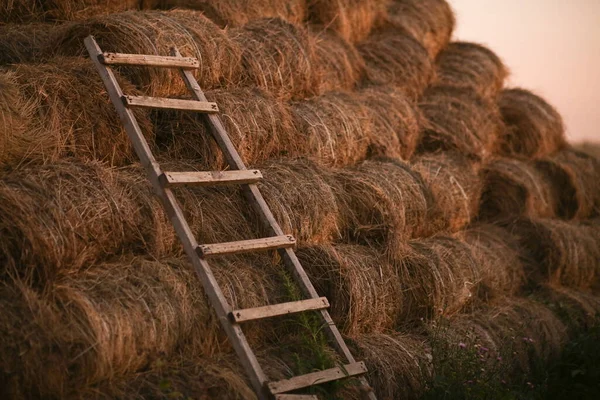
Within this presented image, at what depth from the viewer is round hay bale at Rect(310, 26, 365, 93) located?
858 centimetres

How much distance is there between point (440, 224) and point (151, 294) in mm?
3636

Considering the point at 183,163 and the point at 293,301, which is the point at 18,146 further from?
the point at 293,301

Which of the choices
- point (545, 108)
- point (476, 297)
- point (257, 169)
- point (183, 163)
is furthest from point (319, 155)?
point (545, 108)

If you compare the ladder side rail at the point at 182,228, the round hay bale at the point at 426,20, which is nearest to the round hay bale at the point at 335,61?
the round hay bale at the point at 426,20

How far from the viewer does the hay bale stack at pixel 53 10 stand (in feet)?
24.1

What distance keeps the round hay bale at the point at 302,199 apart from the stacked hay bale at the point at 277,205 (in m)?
0.02

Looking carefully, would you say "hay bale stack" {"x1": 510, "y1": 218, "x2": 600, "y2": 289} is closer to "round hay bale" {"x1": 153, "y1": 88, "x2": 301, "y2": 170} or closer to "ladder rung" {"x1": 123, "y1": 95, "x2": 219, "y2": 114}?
"round hay bale" {"x1": 153, "y1": 88, "x2": 301, "y2": 170}

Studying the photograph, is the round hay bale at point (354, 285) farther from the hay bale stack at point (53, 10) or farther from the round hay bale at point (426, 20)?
the round hay bale at point (426, 20)

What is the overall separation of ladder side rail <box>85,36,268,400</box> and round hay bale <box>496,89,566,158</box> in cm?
550

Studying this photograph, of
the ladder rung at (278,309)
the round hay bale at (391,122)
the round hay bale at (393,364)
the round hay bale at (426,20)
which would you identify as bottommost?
the round hay bale at (393,364)

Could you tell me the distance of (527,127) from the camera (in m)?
10.6

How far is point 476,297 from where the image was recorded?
8109 mm

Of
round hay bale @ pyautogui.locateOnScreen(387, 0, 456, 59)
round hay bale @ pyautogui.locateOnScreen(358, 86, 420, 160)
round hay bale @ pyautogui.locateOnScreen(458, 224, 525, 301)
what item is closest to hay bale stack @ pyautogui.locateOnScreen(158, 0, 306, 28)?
round hay bale @ pyautogui.locateOnScreen(358, 86, 420, 160)

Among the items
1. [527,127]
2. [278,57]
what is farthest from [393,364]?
[527,127]
